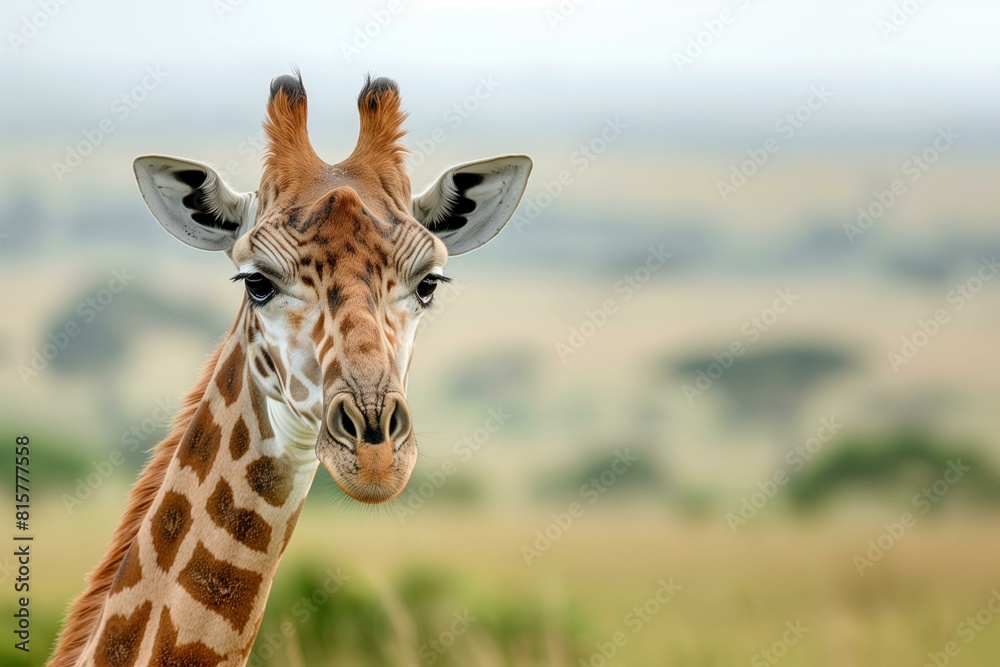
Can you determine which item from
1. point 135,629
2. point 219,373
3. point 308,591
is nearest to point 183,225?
point 219,373

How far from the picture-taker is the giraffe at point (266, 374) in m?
4.65

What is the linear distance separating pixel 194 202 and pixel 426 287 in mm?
1274

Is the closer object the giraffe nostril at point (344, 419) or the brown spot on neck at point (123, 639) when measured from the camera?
the giraffe nostril at point (344, 419)

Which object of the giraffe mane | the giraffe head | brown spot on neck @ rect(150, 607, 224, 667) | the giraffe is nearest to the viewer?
the giraffe head

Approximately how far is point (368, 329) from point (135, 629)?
1835 millimetres

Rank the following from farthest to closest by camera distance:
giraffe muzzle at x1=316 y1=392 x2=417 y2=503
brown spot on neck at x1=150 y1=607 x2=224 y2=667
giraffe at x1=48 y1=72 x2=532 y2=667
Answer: brown spot on neck at x1=150 y1=607 x2=224 y2=667, giraffe at x1=48 y1=72 x2=532 y2=667, giraffe muzzle at x1=316 y1=392 x2=417 y2=503

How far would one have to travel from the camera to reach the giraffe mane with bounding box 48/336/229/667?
17.1ft

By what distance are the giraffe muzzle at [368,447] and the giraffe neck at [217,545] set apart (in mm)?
600

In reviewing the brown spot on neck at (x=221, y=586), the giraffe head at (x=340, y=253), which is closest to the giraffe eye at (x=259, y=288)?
the giraffe head at (x=340, y=253)

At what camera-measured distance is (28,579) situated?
6.90m

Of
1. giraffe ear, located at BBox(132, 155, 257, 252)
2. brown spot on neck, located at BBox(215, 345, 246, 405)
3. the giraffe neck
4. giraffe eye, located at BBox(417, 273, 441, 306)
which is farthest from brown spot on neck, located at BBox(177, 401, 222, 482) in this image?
giraffe eye, located at BBox(417, 273, 441, 306)

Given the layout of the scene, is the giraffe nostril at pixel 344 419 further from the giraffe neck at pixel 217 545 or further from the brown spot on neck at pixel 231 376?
the brown spot on neck at pixel 231 376

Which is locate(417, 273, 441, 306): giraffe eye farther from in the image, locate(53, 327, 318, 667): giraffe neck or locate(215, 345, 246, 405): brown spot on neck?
locate(215, 345, 246, 405): brown spot on neck

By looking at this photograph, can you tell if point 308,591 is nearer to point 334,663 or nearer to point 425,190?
point 334,663
